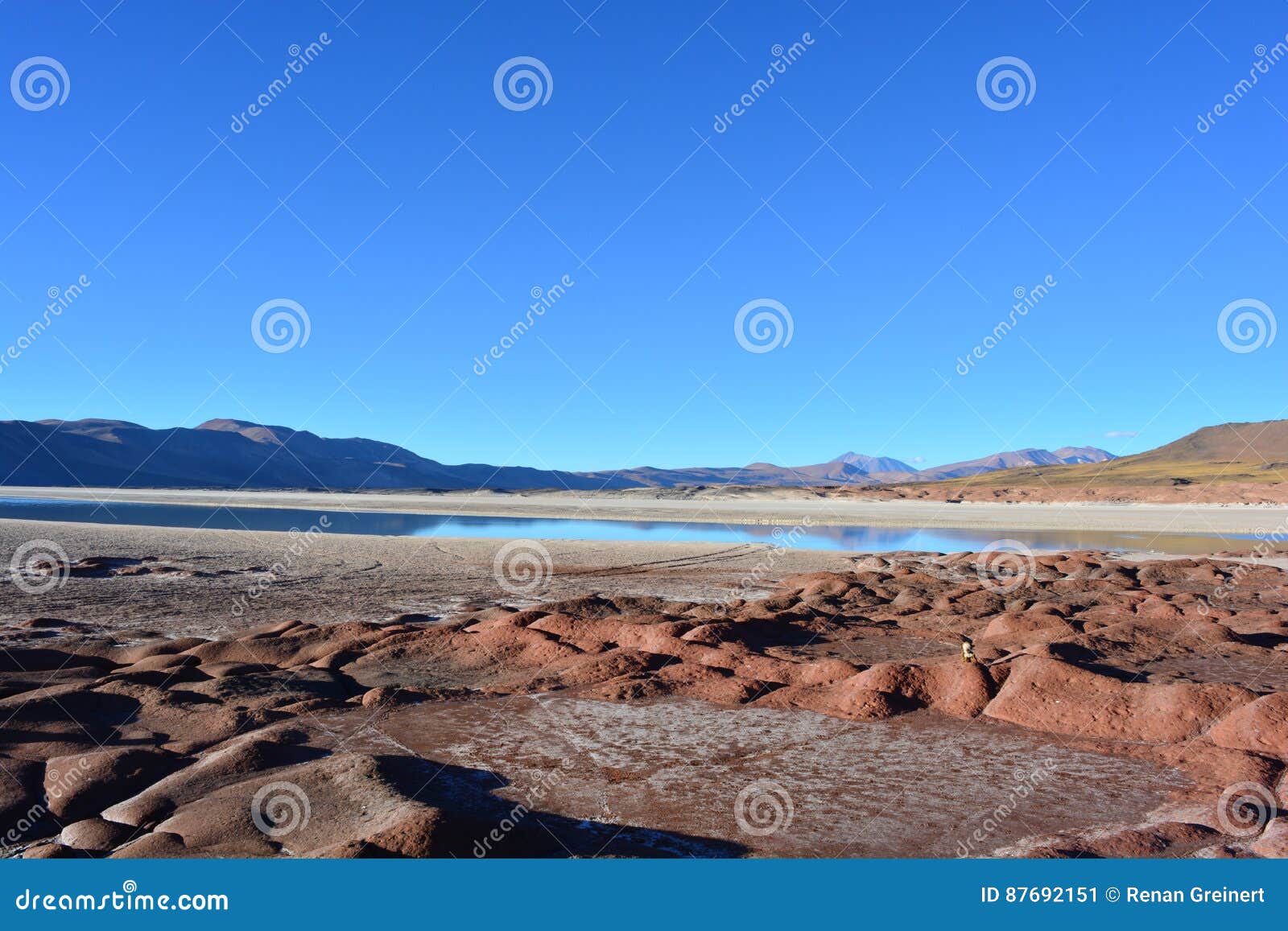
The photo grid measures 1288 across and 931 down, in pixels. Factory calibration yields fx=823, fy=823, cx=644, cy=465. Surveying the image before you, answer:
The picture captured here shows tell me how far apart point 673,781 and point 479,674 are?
18.1 feet

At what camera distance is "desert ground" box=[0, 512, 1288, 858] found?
20.7 feet

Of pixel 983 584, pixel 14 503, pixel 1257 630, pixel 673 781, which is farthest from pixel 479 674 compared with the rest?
pixel 14 503

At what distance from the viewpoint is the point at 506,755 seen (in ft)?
27.7

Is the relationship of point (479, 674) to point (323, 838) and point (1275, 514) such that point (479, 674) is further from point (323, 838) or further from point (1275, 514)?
point (1275, 514)

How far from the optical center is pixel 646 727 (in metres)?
9.50
